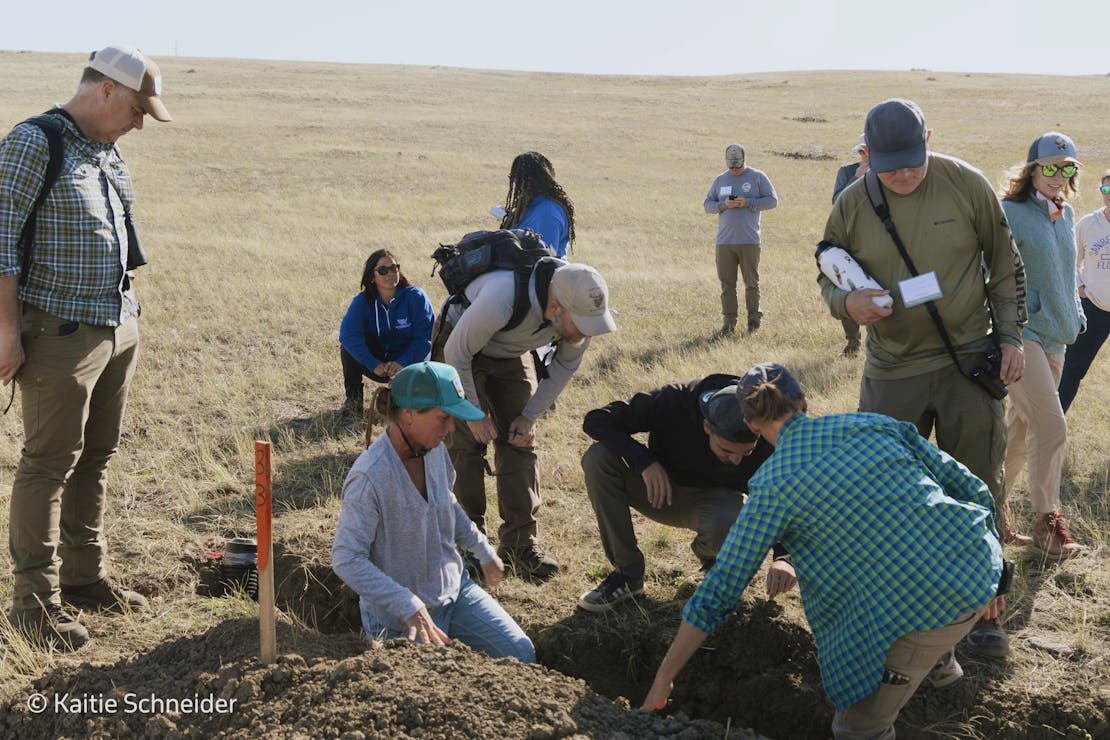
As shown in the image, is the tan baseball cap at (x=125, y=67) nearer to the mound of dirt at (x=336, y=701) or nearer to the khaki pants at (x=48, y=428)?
the khaki pants at (x=48, y=428)

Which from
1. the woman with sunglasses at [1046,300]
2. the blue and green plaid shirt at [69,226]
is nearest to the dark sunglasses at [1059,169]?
the woman with sunglasses at [1046,300]

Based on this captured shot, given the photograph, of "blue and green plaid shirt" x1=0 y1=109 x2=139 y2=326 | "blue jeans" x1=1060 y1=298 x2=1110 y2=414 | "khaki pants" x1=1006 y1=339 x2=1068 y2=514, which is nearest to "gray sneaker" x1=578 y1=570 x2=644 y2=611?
"khaki pants" x1=1006 y1=339 x2=1068 y2=514

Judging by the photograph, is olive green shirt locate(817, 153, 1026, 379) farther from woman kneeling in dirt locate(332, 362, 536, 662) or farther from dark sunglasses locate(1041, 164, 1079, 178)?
woman kneeling in dirt locate(332, 362, 536, 662)

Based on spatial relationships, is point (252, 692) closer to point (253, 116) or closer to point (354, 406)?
point (354, 406)

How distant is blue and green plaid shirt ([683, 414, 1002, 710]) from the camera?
346 cm

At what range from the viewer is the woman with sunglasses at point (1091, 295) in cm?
669

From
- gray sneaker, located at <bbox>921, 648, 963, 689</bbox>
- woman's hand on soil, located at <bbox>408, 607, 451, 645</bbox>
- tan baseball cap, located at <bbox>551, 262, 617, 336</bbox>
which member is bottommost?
gray sneaker, located at <bbox>921, 648, 963, 689</bbox>

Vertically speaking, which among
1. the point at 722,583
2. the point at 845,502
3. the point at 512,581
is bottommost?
the point at 512,581

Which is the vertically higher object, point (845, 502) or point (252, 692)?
point (845, 502)

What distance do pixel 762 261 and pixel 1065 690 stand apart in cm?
1223

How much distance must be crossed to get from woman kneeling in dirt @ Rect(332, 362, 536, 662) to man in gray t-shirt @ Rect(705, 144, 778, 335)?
289 inches

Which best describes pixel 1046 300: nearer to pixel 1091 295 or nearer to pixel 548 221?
pixel 1091 295

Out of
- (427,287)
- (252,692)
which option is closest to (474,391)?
(252,692)

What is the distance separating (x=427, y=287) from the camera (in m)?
13.0
